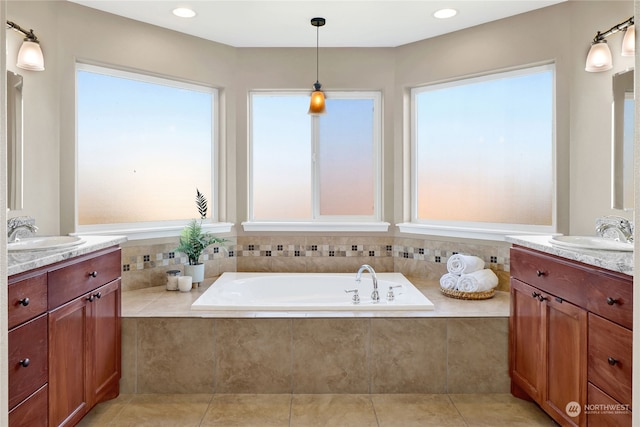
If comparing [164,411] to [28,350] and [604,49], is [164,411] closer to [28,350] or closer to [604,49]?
[28,350]

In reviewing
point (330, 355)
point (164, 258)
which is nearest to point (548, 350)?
point (330, 355)

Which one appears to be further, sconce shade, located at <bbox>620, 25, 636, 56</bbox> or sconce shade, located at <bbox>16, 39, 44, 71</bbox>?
sconce shade, located at <bbox>16, 39, 44, 71</bbox>

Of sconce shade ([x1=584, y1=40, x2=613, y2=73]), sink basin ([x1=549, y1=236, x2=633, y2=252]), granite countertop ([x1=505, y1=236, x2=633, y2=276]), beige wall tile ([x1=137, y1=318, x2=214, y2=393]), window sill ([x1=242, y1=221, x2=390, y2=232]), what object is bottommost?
beige wall tile ([x1=137, y1=318, x2=214, y2=393])

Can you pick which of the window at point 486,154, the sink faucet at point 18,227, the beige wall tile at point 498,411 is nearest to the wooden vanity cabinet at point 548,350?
the beige wall tile at point 498,411

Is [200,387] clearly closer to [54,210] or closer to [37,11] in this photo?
[54,210]

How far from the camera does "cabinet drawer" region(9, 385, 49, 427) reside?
5.03 feet

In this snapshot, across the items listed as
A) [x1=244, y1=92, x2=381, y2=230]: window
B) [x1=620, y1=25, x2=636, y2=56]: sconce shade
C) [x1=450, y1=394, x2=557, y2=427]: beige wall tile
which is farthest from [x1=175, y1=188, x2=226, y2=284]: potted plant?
[x1=620, y1=25, x2=636, y2=56]: sconce shade

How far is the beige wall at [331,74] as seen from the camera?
263cm

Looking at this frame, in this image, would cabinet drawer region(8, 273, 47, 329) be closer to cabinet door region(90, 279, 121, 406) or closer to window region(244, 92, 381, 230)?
cabinet door region(90, 279, 121, 406)

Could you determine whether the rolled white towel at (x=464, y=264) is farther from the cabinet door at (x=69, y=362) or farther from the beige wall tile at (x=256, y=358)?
the cabinet door at (x=69, y=362)

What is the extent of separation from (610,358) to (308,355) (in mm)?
1473

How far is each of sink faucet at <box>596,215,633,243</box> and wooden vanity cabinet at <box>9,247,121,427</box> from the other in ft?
8.67

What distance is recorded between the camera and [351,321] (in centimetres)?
247

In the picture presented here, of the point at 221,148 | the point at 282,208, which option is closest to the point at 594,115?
the point at 282,208
